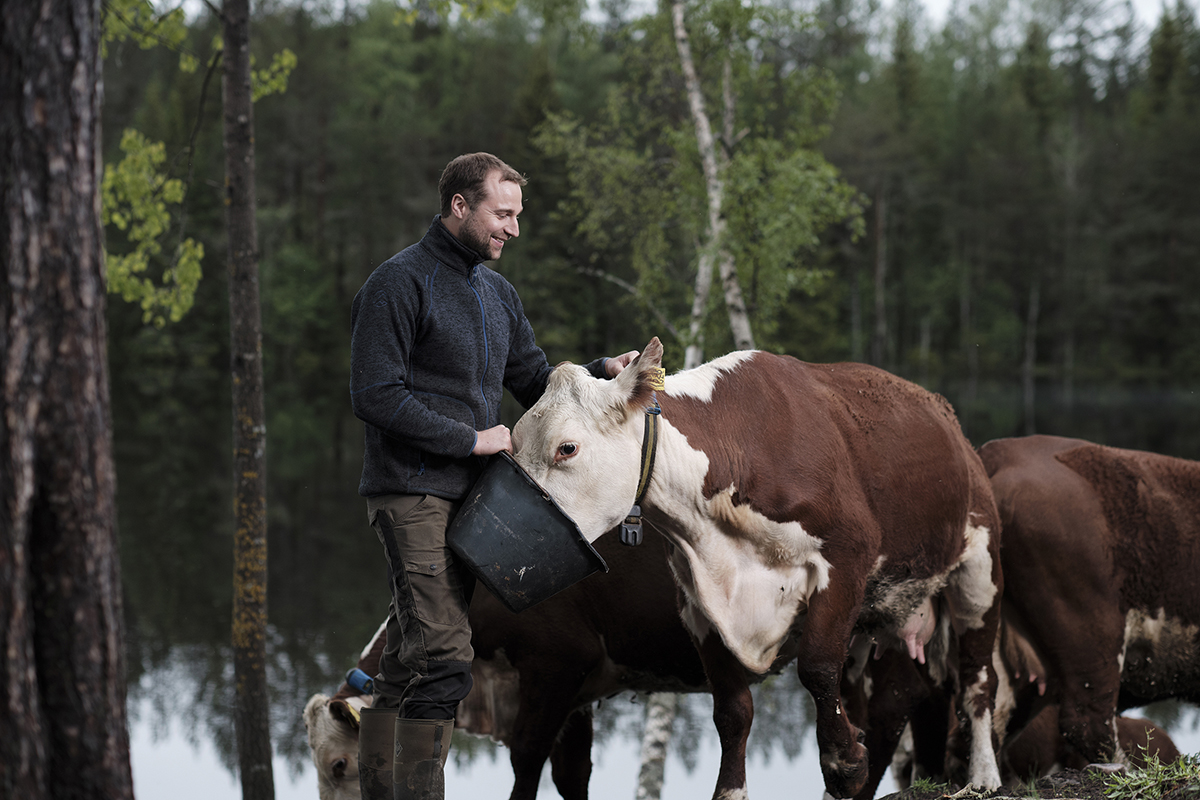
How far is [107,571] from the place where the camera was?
241 centimetres

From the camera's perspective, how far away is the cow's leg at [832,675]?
13.0 ft

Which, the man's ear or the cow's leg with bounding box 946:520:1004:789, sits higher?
Answer: the man's ear

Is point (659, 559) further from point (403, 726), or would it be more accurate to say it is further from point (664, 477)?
point (403, 726)

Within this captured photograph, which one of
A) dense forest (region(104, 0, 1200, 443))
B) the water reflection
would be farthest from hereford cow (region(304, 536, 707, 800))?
dense forest (region(104, 0, 1200, 443))

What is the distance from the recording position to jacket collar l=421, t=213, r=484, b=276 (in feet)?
12.3

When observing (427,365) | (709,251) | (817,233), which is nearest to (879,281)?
(817,233)

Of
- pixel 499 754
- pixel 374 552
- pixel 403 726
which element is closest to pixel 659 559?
pixel 403 726

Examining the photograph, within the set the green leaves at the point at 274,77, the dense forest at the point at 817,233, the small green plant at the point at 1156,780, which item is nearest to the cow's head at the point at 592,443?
the small green plant at the point at 1156,780

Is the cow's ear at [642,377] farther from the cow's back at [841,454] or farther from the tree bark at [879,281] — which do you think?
the tree bark at [879,281]

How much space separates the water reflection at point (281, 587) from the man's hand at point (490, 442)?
777 cm

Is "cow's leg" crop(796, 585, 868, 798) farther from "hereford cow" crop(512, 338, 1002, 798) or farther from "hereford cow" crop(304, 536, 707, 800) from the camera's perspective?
"hereford cow" crop(304, 536, 707, 800)

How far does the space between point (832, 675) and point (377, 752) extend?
1.79m

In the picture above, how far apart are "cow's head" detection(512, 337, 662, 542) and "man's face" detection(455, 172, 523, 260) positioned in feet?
1.95

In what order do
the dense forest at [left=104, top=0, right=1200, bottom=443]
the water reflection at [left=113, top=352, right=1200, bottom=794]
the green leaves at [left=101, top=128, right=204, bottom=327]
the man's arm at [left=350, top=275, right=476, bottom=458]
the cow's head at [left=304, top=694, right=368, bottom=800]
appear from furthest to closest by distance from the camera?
the dense forest at [left=104, top=0, right=1200, bottom=443], the water reflection at [left=113, top=352, right=1200, bottom=794], the green leaves at [left=101, top=128, right=204, bottom=327], the cow's head at [left=304, top=694, right=368, bottom=800], the man's arm at [left=350, top=275, right=476, bottom=458]
